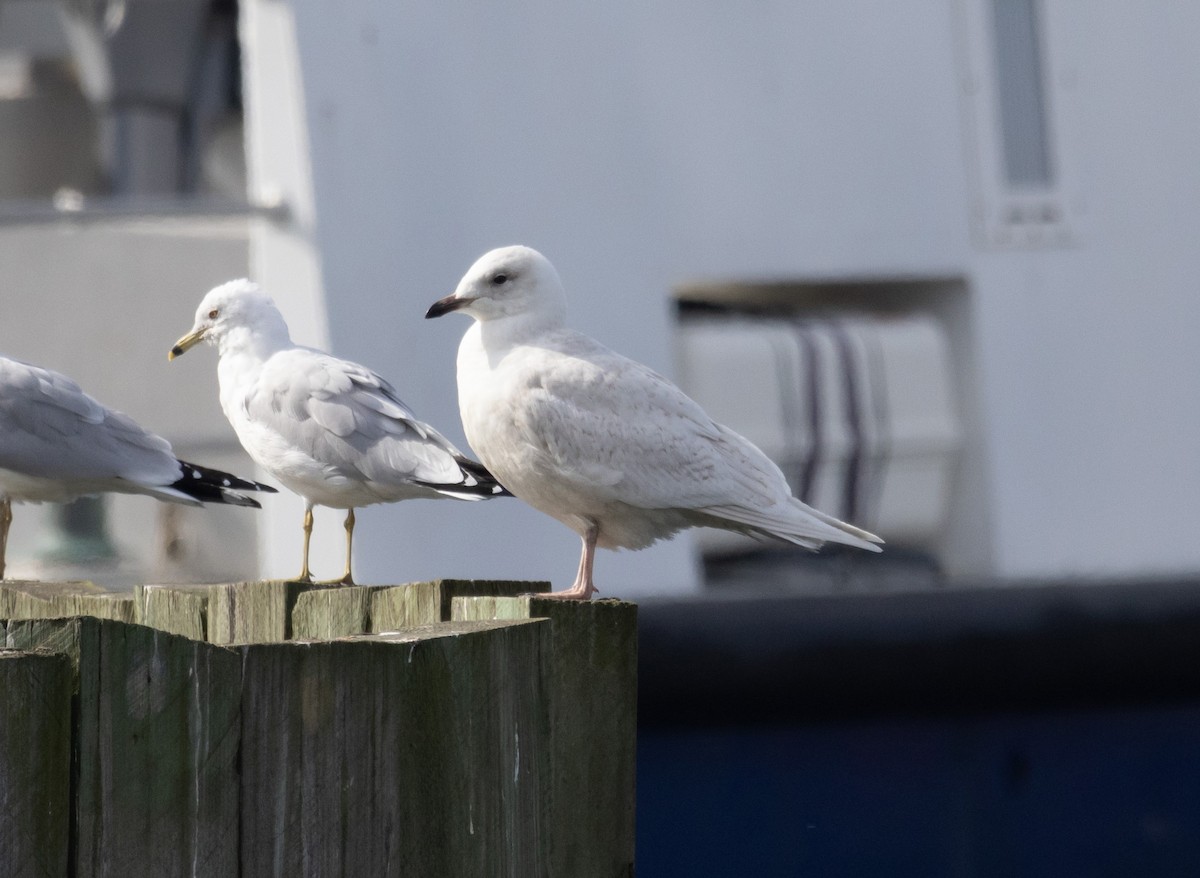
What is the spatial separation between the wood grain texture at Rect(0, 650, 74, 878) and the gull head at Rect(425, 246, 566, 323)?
1.35m

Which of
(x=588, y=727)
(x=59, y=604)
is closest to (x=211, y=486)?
(x=59, y=604)

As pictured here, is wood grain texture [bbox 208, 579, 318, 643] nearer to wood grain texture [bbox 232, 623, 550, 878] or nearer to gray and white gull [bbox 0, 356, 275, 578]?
wood grain texture [bbox 232, 623, 550, 878]

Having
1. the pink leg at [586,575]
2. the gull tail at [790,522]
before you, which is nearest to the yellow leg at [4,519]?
the pink leg at [586,575]

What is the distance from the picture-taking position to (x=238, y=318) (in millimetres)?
3111

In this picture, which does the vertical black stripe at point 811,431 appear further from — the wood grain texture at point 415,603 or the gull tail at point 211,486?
the wood grain texture at point 415,603

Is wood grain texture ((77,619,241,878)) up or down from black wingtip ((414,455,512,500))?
down

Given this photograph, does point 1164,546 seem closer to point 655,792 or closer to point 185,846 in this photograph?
point 655,792

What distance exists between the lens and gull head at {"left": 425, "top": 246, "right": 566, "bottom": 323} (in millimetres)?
2473

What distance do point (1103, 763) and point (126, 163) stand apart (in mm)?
3521

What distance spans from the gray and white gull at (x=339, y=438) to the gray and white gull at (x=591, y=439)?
24cm

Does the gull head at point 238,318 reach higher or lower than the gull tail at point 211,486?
higher

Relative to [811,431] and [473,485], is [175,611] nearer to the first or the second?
[473,485]

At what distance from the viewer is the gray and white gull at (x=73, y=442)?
10.1ft

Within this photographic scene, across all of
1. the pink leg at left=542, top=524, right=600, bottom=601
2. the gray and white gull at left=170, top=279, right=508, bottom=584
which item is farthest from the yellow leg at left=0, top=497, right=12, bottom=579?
the pink leg at left=542, top=524, right=600, bottom=601
